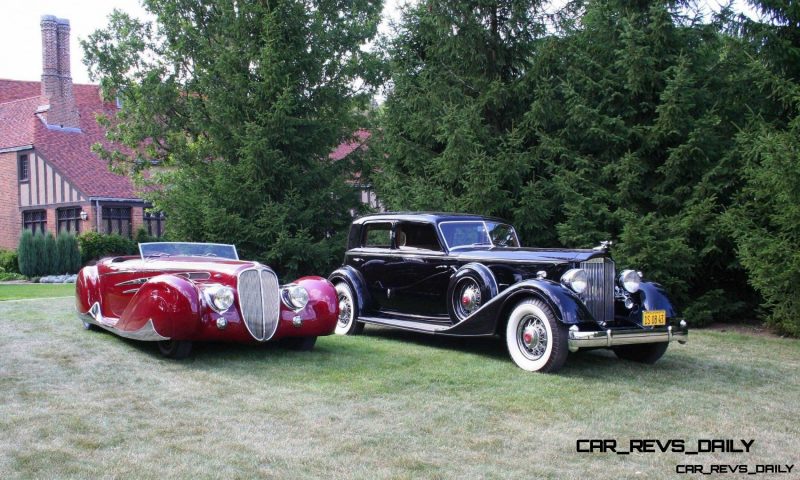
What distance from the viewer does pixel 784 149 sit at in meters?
9.01

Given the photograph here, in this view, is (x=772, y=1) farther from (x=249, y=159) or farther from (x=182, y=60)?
(x=182, y=60)

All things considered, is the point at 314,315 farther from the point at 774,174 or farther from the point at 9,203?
the point at 9,203

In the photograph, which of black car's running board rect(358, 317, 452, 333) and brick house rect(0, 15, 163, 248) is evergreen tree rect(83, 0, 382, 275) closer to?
black car's running board rect(358, 317, 452, 333)

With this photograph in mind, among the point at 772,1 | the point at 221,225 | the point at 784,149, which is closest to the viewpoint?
the point at 784,149

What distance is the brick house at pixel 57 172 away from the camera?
28.2m

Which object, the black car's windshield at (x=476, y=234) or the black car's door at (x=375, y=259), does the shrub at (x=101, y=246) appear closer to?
the black car's door at (x=375, y=259)

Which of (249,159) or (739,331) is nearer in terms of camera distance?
(739,331)

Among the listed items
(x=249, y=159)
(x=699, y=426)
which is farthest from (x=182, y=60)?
(x=699, y=426)

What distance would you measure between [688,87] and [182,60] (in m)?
16.0

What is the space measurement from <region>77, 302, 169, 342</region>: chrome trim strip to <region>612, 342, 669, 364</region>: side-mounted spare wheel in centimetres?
500

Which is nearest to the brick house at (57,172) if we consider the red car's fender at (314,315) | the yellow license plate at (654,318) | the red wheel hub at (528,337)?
the red car's fender at (314,315)

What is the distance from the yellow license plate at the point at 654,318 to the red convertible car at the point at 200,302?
132 inches

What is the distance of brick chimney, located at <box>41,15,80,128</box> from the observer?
2969 cm
